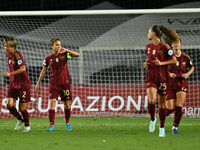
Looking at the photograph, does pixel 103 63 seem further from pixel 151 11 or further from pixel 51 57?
pixel 51 57

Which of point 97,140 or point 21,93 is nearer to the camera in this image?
point 97,140

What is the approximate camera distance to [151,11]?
1015 cm

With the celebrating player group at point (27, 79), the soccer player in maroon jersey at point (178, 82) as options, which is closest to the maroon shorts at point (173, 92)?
the soccer player in maroon jersey at point (178, 82)

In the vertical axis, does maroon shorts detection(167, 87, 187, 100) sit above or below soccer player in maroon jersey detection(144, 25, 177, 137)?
below

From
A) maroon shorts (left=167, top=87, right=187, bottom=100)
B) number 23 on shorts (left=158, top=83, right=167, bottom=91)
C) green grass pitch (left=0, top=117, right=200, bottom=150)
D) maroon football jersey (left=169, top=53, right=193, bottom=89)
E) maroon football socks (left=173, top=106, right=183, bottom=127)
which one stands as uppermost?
maroon football jersey (left=169, top=53, right=193, bottom=89)

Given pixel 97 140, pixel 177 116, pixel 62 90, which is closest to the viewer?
pixel 97 140

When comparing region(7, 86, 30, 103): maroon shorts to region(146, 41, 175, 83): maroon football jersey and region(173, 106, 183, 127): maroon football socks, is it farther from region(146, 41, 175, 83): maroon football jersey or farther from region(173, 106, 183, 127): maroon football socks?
region(173, 106, 183, 127): maroon football socks

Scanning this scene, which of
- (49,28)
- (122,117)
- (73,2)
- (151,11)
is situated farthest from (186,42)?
(73,2)

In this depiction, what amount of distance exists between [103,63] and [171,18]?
120 inches

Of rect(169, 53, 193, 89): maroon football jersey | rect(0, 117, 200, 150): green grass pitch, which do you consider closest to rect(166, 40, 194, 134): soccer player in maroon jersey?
rect(169, 53, 193, 89): maroon football jersey

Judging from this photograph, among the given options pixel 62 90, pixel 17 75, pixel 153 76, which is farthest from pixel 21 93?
pixel 153 76

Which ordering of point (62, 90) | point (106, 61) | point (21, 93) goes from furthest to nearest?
point (106, 61)
point (62, 90)
point (21, 93)

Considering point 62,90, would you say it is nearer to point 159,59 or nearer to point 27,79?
A: point 27,79

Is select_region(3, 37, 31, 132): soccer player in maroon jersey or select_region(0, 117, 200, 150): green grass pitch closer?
select_region(0, 117, 200, 150): green grass pitch
